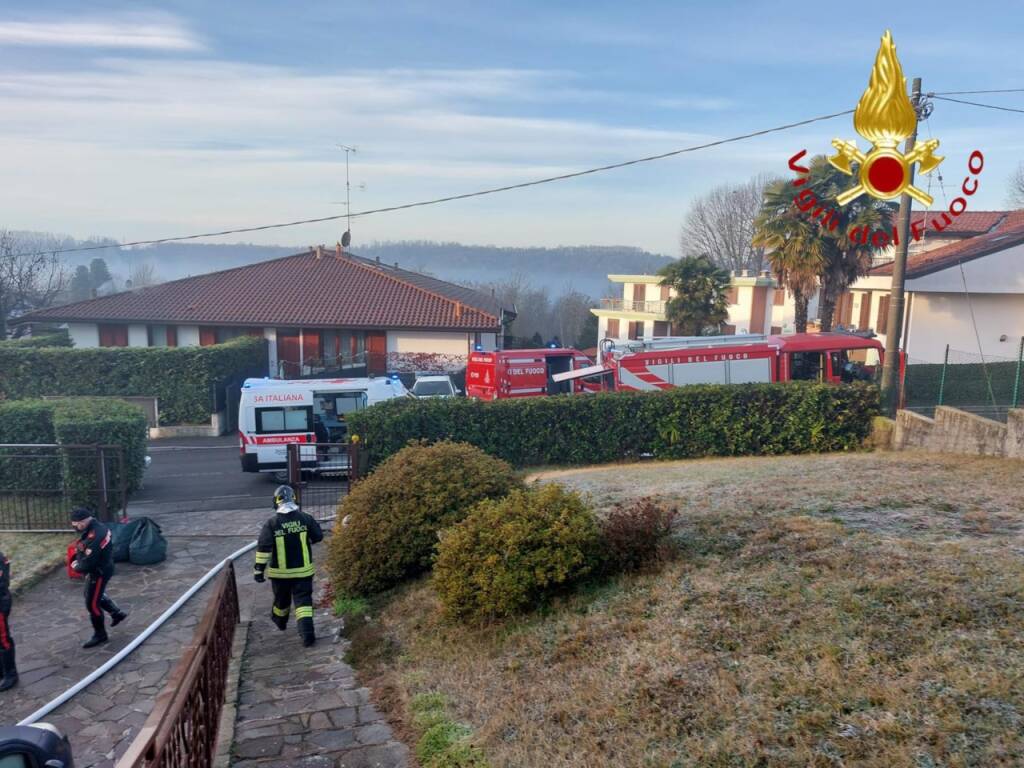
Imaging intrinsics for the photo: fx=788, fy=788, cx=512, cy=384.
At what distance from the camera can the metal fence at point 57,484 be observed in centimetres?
1319

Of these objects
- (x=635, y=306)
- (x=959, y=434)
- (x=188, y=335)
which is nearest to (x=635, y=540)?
(x=959, y=434)

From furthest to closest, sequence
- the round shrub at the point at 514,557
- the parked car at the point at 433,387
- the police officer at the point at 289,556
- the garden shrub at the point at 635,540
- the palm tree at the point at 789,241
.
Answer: the palm tree at the point at 789,241 < the parked car at the point at 433,387 < the police officer at the point at 289,556 < the garden shrub at the point at 635,540 < the round shrub at the point at 514,557

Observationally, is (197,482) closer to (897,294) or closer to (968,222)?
(897,294)

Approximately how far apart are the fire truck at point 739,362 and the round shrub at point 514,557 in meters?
14.0

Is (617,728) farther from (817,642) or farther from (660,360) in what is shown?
(660,360)

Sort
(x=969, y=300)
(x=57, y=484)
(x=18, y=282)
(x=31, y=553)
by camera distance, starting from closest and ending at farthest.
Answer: (x=31, y=553) < (x=57, y=484) < (x=969, y=300) < (x=18, y=282)

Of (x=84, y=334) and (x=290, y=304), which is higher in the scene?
(x=290, y=304)

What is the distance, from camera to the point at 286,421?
18.4m

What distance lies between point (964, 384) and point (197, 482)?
1762 cm

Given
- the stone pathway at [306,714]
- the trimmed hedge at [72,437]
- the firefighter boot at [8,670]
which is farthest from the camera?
the trimmed hedge at [72,437]

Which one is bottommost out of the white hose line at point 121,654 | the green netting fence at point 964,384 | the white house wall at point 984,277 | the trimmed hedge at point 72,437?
the white hose line at point 121,654

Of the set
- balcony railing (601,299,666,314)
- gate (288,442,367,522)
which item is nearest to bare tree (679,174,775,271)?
balcony railing (601,299,666,314)

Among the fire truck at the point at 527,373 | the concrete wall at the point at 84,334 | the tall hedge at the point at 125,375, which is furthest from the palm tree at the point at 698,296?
the concrete wall at the point at 84,334

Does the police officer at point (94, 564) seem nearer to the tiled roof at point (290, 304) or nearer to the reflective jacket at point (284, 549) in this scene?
the reflective jacket at point (284, 549)
